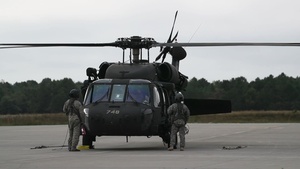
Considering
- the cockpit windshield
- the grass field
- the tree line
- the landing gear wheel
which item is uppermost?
the tree line

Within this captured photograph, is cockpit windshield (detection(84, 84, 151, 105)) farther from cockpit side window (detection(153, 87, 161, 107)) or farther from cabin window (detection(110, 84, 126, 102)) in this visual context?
cockpit side window (detection(153, 87, 161, 107))

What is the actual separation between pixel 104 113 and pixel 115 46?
2538mm

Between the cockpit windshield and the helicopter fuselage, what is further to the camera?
the cockpit windshield

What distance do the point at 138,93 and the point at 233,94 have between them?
7126cm

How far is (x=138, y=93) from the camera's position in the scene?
78.3 feet

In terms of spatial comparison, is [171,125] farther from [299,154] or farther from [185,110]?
[299,154]

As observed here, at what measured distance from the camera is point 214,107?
92.1ft

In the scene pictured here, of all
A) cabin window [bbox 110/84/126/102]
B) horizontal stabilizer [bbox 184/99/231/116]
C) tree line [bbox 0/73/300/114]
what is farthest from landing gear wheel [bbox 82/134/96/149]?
tree line [bbox 0/73/300/114]

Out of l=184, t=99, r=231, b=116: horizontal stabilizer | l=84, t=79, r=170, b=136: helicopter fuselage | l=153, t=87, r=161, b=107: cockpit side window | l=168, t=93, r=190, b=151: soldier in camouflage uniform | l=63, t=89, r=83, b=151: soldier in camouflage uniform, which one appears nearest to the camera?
l=84, t=79, r=170, b=136: helicopter fuselage

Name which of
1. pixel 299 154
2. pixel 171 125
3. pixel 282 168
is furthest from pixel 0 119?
pixel 282 168

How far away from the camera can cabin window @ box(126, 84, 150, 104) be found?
23.7 m

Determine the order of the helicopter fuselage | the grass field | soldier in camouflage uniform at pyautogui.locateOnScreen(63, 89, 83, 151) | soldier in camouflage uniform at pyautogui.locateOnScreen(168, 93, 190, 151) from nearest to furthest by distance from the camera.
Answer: the helicopter fuselage → soldier in camouflage uniform at pyautogui.locateOnScreen(168, 93, 190, 151) → soldier in camouflage uniform at pyautogui.locateOnScreen(63, 89, 83, 151) → the grass field

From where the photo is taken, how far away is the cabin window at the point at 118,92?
77.7 feet

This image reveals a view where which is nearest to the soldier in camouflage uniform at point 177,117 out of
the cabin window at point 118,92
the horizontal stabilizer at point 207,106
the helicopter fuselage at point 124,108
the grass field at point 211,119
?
the helicopter fuselage at point 124,108
